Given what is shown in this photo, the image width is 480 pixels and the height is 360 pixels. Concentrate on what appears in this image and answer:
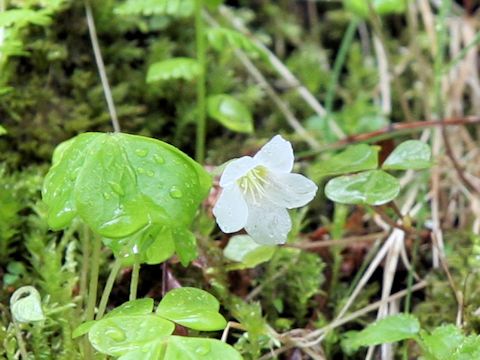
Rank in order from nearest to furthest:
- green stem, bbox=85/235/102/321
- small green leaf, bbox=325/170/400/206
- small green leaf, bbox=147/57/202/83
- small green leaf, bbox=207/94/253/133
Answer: green stem, bbox=85/235/102/321
small green leaf, bbox=325/170/400/206
small green leaf, bbox=147/57/202/83
small green leaf, bbox=207/94/253/133

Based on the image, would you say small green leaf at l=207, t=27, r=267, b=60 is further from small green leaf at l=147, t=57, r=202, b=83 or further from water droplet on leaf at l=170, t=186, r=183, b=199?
water droplet on leaf at l=170, t=186, r=183, b=199

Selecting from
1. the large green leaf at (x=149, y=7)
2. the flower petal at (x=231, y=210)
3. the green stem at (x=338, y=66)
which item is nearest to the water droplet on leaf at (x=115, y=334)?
the flower petal at (x=231, y=210)

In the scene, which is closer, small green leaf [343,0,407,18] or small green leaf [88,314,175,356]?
small green leaf [88,314,175,356]

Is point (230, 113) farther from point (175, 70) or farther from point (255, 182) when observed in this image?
point (255, 182)

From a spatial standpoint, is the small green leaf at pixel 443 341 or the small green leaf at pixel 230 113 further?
the small green leaf at pixel 230 113

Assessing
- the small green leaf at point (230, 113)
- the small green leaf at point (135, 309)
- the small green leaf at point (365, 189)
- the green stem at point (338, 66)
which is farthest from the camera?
the green stem at point (338, 66)

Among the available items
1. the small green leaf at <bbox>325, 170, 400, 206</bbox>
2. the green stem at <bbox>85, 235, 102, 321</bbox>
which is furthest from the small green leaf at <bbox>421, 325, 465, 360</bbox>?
the green stem at <bbox>85, 235, 102, 321</bbox>

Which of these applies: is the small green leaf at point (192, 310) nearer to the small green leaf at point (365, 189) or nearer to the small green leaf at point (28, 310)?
the small green leaf at point (28, 310)
